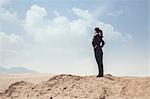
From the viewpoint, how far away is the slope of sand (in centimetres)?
1441

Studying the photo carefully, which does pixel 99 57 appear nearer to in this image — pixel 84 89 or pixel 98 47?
pixel 98 47

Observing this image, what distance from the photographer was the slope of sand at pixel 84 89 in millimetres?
14414

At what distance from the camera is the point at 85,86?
15.4 m

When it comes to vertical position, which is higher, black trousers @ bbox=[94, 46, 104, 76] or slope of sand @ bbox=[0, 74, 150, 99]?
black trousers @ bbox=[94, 46, 104, 76]

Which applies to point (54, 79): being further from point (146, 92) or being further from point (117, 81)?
point (146, 92)

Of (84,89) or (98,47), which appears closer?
(84,89)

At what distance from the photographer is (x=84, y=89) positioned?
15.1 metres

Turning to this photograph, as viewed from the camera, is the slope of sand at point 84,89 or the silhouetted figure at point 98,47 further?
the silhouetted figure at point 98,47

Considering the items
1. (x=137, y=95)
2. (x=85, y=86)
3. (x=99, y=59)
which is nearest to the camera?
(x=137, y=95)

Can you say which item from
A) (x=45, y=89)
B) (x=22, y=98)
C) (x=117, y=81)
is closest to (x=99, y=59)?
(x=117, y=81)

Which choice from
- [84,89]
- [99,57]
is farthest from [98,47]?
[84,89]

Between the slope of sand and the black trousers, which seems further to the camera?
the black trousers

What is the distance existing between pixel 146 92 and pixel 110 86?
1450 mm

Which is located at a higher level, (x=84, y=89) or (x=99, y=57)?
(x=99, y=57)
